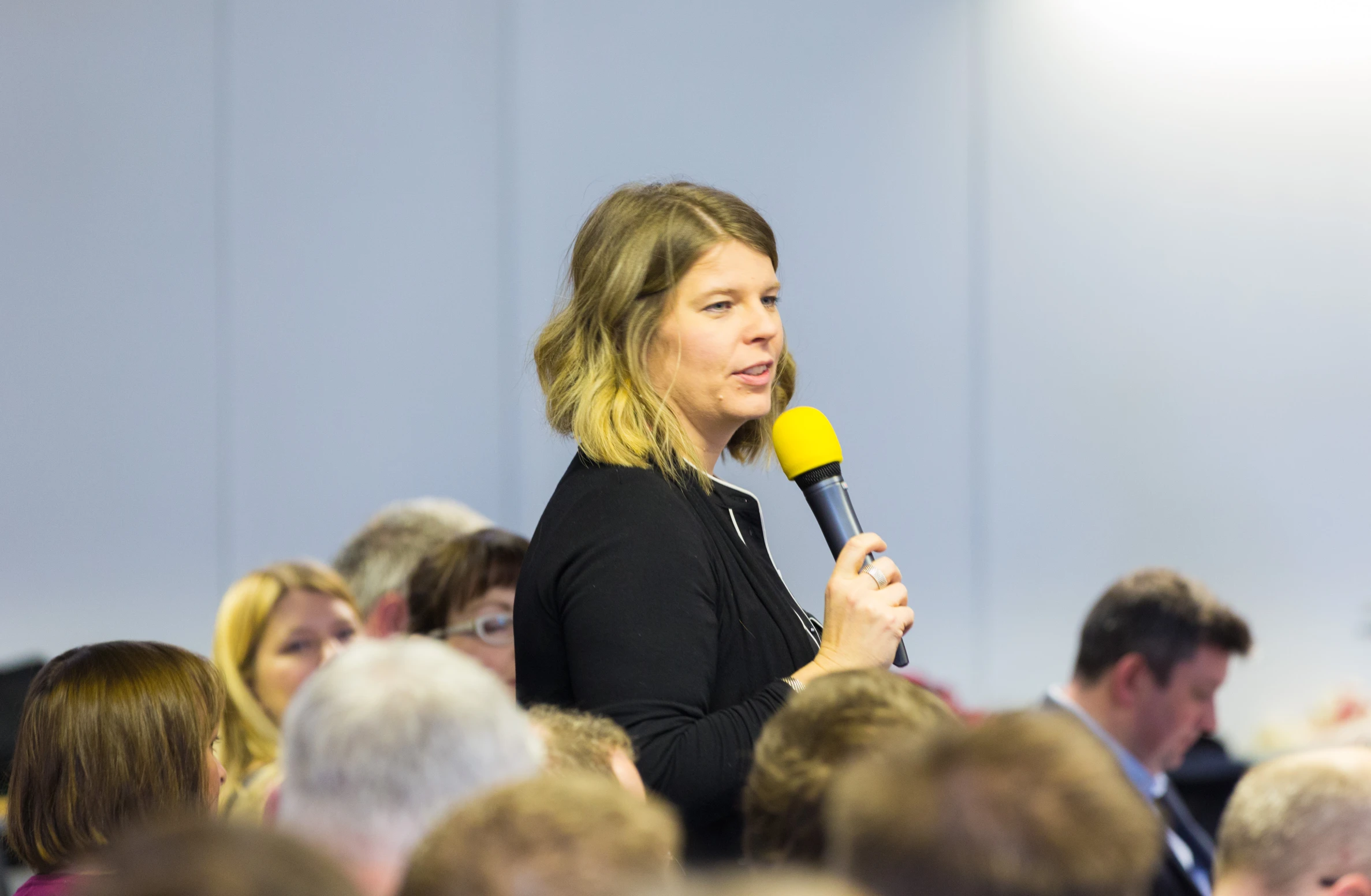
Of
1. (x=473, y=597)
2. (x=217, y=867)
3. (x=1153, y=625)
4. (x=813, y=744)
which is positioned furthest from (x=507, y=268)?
(x=217, y=867)

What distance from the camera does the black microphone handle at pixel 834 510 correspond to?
1708 millimetres

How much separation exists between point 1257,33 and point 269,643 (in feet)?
10.5

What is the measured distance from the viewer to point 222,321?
382cm

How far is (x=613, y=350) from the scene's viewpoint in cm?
171

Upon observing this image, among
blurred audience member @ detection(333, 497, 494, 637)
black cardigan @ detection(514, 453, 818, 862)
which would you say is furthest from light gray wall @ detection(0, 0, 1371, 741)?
black cardigan @ detection(514, 453, 818, 862)

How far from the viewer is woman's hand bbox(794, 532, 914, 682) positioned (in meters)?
1.48

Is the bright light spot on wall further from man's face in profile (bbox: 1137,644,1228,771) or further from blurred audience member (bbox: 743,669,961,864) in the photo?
blurred audience member (bbox: 743,669,961,864)

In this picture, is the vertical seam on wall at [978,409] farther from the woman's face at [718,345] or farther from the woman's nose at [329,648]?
the woman's face at [718,345]

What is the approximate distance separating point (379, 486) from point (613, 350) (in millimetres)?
2302

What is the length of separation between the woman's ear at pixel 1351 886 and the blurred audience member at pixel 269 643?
1.92 metres

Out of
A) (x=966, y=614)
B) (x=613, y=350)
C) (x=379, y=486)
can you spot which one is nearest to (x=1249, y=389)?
(x=966, y=614)

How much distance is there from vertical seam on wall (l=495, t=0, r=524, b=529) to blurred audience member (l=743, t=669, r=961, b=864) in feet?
8.98

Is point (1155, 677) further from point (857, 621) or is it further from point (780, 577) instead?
point (857, 621)

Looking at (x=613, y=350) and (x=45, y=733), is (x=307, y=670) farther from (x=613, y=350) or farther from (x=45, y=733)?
(x=613, y=350)
